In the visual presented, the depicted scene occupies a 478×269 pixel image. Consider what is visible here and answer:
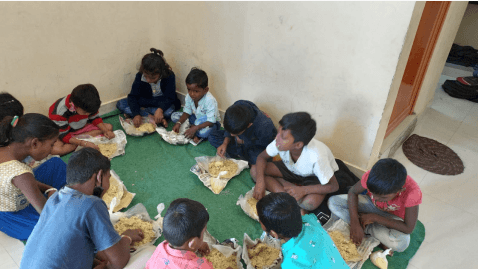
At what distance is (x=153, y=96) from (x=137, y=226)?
154 centimetres

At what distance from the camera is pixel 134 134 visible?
2809mm

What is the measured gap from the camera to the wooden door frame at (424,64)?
2.28m

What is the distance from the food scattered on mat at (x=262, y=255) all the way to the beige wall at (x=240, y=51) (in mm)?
993

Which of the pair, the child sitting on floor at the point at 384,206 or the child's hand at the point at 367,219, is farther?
the child's hand at the point at 367,219

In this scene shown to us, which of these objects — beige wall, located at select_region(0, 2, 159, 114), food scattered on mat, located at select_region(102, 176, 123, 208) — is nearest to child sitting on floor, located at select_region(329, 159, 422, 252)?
food scattered on mat, located at select_region(102, 176, 123, 208)

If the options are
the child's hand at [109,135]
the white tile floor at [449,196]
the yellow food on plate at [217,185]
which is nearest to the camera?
the white tile floor at [449,196]

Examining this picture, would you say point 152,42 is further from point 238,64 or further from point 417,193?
point 417,193

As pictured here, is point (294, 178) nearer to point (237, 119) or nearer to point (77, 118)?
point (237, 119)

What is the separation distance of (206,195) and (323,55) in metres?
1.29

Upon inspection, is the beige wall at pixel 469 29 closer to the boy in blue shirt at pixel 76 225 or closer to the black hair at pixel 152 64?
the black hair at pixel 152 64

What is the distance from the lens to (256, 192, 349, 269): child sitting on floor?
1330 mm

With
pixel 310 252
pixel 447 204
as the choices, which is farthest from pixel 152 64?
pixel 447 204

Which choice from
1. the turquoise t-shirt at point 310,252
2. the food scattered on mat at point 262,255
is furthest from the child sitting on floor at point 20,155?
the turquoise t-shirt at point 310,252

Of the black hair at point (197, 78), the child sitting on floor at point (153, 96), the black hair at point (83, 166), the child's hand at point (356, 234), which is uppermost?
the black hair at point (83, 166)
